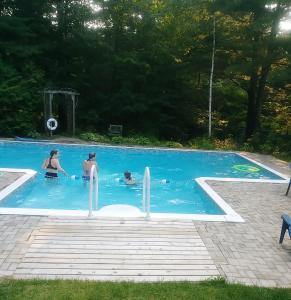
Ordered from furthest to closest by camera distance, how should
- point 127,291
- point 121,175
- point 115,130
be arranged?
point 115,130, point 121,175, point 127,291

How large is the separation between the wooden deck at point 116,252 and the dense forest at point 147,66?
12.9 meters

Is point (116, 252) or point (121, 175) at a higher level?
point (116, 252)

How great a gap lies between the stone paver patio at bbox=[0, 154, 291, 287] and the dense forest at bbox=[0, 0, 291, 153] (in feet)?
35.4

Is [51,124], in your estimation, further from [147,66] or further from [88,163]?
[88,163]

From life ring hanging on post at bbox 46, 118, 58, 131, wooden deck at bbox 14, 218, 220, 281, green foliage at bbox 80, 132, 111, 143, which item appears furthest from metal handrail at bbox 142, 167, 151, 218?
life ring hanging on post at bbox 46, 118, 58, 131

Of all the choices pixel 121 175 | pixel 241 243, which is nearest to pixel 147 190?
pixel 241 243

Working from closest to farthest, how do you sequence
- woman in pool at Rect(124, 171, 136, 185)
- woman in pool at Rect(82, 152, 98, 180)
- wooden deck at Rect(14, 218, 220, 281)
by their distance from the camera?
wooden deck at Rect(14, 218, 220, 281) → woman in pool at Rect(82, 152, 98, 180) → woman in pool at Rect(124, 171, 136, 185)

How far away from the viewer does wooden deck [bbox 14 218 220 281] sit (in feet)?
14.2

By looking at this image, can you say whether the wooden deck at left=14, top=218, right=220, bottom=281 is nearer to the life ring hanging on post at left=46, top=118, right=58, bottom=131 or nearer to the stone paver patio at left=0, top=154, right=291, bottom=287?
the stone paver patio at left=0, top=154, right=291, bottom=287

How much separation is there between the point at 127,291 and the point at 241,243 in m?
2.25

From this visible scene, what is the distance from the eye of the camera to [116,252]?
16.0 feet

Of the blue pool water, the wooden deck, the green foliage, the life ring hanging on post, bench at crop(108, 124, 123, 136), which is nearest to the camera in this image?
the wooden deck

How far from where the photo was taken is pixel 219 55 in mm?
19031

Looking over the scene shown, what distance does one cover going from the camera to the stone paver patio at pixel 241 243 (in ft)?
14.5
